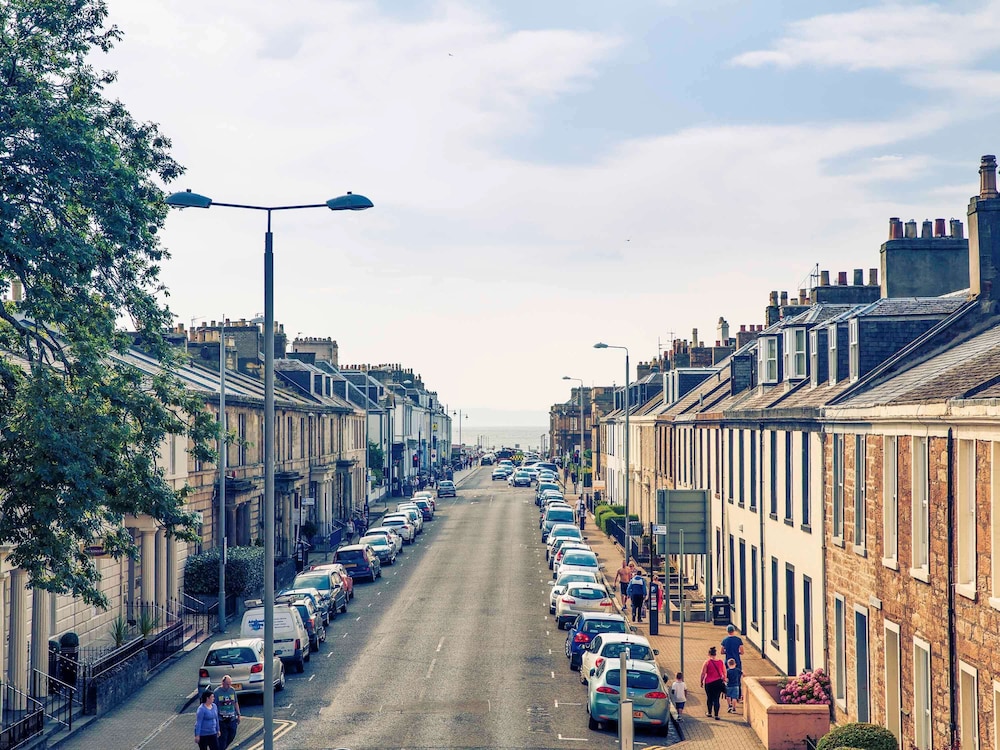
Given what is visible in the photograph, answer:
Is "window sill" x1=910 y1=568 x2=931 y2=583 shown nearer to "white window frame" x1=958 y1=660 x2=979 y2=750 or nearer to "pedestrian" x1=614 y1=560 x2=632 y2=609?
"white window frame" x1=958 y1=660 x2=979 y2=750

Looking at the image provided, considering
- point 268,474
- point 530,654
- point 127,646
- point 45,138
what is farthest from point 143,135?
point 530,654

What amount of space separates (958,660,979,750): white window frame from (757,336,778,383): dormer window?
18.9 metres

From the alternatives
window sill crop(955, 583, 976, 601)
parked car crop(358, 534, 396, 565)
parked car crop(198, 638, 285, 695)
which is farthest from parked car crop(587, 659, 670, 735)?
parked car crop(358, 534, 396, 565)

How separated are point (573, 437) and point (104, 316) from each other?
12903 cm

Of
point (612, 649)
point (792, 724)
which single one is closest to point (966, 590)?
point (792, 724)

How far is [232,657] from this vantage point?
26.1 metres

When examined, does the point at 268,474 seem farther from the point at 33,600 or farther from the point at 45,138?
the point at 33,600

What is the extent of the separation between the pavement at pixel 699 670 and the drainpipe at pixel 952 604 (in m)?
6.06

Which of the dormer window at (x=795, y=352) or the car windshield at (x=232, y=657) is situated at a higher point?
the dormer window at (x=795, y=352)

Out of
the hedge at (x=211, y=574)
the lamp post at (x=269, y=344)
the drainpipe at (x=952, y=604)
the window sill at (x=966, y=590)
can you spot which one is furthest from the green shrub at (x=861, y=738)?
the hedge at (x=211, y=574)

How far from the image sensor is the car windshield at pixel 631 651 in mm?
25938

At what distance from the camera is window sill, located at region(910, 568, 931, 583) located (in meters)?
18.1

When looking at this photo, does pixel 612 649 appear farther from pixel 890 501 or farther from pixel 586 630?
pixel 890 501

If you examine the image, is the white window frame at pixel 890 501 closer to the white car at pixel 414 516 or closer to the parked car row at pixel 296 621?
the parked car row at pixel 296 621
